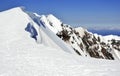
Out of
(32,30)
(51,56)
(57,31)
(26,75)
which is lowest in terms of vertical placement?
(26,75)

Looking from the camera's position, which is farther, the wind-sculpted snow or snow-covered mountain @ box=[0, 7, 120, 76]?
the wind-sculpted snow

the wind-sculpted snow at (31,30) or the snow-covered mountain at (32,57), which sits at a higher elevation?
the wind-sculpted snow at (31,30)

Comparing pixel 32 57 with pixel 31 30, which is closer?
pixel 32 57

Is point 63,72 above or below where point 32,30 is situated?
below

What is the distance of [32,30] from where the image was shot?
27.5 m

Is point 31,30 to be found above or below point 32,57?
above

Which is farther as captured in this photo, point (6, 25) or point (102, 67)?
point (6, 25)

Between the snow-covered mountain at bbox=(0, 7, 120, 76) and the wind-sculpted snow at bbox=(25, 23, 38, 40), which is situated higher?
the wind-sculpted snow at bbox=(25, 23, 38, 40)

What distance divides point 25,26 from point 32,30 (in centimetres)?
94

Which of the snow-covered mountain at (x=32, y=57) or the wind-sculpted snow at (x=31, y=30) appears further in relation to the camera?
the wind-sculpted snow at (x=31, y=30)

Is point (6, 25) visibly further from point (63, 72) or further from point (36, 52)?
point (63, 72)

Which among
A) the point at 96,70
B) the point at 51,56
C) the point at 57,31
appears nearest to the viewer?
the point at 96,70

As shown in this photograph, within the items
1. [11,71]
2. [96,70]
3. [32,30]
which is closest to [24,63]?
[11,71]

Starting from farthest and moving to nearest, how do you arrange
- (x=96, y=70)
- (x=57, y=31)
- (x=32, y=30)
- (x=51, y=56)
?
(x=57, y=31)
(x=32, y=30)
(x=51, y=56)
(x=96, y=70)
